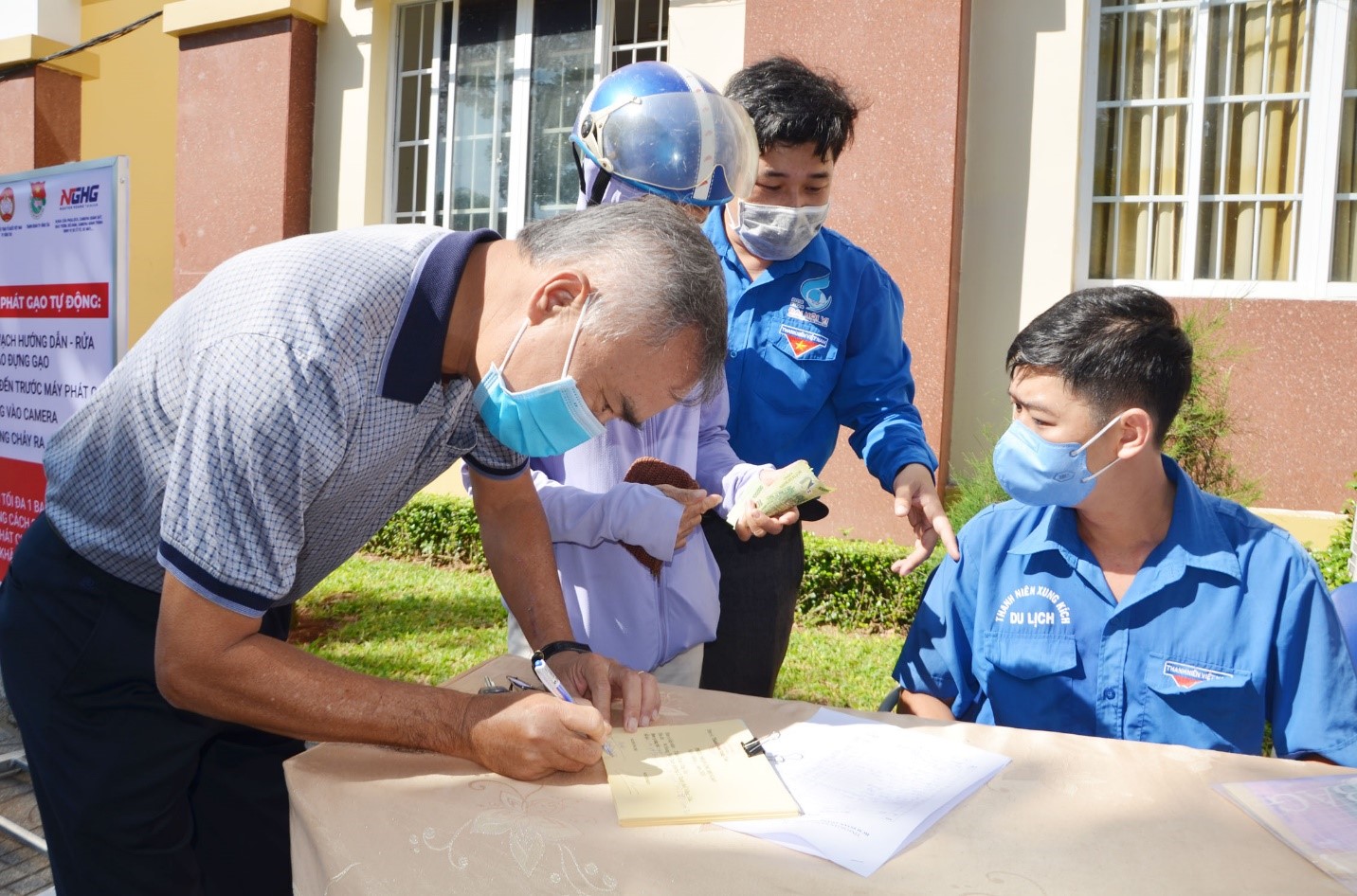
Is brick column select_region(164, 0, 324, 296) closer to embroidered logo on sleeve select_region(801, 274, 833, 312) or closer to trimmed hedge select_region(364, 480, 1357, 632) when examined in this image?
trimmed hedge select_region(364, 480, 1357, 632)

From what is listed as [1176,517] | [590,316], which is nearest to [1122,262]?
[1176,517]

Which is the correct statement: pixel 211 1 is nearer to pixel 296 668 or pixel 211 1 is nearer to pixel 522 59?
pixel 522 59

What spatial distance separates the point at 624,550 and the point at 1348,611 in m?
1.49

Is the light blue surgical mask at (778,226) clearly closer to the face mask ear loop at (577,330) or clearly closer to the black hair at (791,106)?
the black hair at (791,106)

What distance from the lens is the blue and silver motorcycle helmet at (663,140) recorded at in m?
2.18

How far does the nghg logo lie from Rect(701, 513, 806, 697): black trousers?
2421mm

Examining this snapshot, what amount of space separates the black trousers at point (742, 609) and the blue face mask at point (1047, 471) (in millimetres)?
627

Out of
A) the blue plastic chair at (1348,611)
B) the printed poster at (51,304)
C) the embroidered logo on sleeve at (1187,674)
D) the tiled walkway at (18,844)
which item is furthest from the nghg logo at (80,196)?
the blue plastic chair at (1348,611)

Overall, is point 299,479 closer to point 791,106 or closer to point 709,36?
point 791,106

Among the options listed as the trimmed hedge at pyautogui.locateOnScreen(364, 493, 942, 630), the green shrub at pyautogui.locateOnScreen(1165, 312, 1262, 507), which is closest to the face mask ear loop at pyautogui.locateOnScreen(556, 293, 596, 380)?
the trimmed hedge at pyautogui.locateOnScreen(364, 493, 942, 630)

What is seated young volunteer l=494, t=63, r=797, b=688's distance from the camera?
209cm

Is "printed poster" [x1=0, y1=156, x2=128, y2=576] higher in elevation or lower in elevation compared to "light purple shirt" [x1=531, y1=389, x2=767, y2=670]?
higher

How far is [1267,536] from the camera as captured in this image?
6.65ft

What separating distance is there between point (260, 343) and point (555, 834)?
0.75 meters
